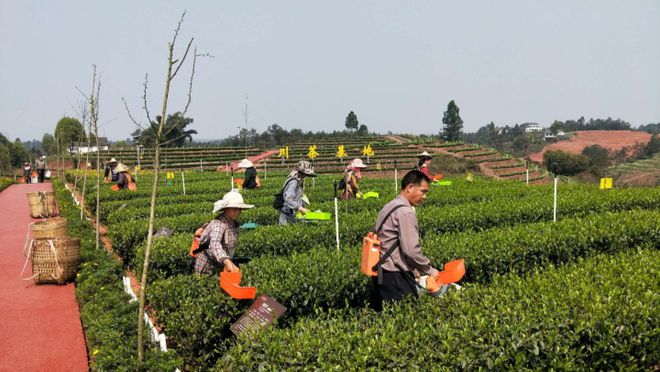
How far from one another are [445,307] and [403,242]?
2.88 feet

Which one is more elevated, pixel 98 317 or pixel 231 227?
pixel 231 227

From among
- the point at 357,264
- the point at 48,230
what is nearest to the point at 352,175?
the point at 357,264

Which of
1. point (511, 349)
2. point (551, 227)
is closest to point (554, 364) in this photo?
point (511, 349)

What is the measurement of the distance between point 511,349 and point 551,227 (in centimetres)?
471

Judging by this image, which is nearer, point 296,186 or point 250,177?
point 296,186

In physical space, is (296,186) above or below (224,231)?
above

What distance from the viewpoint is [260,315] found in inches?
179

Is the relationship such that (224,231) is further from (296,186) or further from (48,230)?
(48,230)

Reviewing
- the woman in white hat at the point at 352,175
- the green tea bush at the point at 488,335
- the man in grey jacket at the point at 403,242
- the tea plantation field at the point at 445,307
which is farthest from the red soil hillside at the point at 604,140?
the man in grey jacket at the point at 403,242

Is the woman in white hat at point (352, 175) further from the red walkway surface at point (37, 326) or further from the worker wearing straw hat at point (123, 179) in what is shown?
the worker wearing straw hat at point (123, 179)

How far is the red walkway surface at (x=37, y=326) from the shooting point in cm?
549

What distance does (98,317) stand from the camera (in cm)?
576

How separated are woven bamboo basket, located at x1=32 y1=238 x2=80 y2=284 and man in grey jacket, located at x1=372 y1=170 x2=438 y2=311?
251 inches

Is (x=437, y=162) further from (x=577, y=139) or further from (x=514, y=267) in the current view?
(x=577, y=139)
